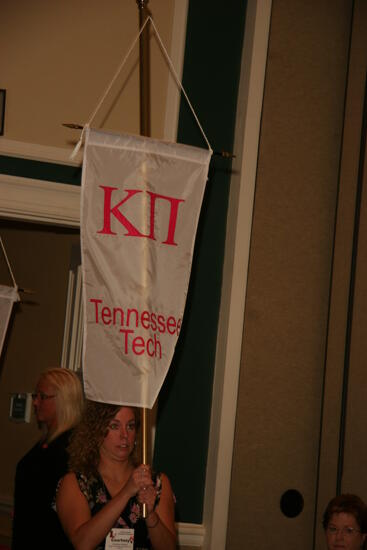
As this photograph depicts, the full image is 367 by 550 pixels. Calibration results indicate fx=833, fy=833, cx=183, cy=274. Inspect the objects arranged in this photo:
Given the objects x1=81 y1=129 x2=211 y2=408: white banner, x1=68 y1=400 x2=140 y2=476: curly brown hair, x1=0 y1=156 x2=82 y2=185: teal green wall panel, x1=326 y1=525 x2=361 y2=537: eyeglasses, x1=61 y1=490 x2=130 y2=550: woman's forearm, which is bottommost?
x1=326 y1=525 x2=361 y2=537: eyeglasses

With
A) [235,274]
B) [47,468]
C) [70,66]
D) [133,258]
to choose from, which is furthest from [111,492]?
[70,66]

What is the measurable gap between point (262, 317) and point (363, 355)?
537 mm

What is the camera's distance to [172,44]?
4.23 metres

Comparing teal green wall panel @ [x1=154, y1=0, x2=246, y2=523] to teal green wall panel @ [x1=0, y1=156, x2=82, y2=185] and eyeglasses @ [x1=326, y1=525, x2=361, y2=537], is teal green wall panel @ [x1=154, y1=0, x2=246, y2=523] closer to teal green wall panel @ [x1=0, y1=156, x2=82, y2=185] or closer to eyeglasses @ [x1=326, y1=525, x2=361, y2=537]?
teal green wall panel @ [x1=0, y1=156, x2=82, y2=185]

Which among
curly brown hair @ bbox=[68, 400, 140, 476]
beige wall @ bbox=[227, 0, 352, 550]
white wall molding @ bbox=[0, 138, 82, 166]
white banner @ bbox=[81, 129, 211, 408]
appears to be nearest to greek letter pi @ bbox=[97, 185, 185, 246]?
white banner @ bbox=[81, 129, 211, 408]

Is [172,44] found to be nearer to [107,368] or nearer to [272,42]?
[272,42]

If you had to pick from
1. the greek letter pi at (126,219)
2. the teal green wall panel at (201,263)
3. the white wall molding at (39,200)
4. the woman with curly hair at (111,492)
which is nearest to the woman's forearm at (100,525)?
the woman with curly hair at (111,492)

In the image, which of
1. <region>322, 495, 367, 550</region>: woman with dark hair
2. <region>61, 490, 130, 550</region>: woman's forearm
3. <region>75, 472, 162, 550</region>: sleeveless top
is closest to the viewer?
<region>61, 490, 130, 550</region>: woman's forearm

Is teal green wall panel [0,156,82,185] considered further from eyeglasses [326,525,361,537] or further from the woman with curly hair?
eyeglasses [326,525,361,537]

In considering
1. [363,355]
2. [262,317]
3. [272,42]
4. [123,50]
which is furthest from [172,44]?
[363,355]

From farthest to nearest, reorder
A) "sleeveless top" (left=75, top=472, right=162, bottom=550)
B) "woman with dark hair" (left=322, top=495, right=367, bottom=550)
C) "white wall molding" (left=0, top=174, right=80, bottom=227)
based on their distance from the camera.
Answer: "white wall molding" (left=0, top=174, right=80, bottom=227) < "woman with dark hair" (left=322, top=495, right=367, bottom=550) < "sleeveless top" (left=75, top=472, right=162, bottom=550)

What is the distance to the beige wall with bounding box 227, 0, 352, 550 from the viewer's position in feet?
13.4

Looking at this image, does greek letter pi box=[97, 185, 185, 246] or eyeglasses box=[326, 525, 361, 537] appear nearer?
greek letter pi box=[97, 185, 185, 246]

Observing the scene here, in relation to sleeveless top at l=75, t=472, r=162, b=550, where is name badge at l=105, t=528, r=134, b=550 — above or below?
below
